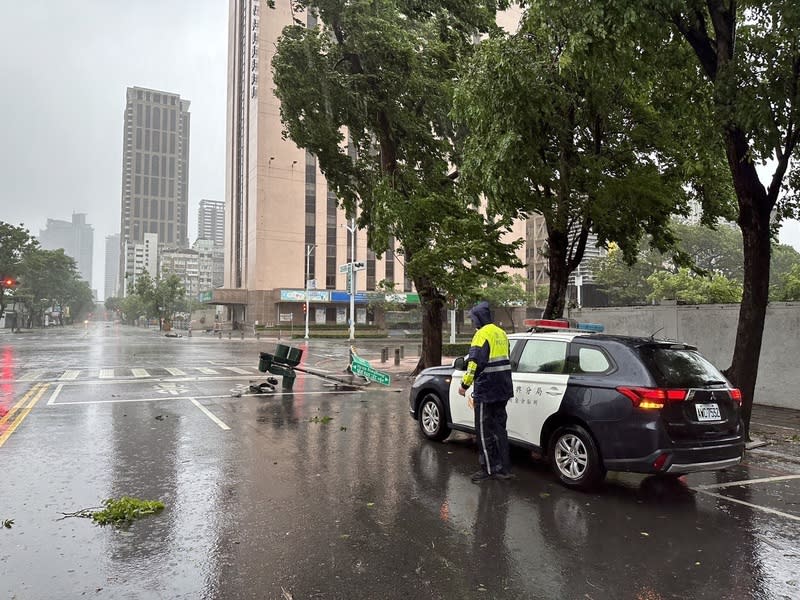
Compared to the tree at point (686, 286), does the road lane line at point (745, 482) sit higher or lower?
lower

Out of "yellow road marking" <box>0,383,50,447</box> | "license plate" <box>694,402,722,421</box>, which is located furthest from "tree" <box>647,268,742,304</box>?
"yellow road marking" <box>0,383,50,447</box>

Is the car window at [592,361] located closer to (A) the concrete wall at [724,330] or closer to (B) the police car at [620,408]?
(B) the police car at [620,408]

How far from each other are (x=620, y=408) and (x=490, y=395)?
1373mm

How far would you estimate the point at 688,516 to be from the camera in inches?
210

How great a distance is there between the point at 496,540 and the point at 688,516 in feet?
6.80

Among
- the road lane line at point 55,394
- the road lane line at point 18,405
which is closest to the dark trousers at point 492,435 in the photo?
the road lane line at point 18,405

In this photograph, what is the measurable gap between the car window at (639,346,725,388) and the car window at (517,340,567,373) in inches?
36.3

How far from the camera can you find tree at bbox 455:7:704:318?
29.5 ft

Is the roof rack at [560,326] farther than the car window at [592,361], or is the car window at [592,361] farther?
the roof rack at [560,326]

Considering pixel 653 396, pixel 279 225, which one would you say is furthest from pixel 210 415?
pixel 279 225

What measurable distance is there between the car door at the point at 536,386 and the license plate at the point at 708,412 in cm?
131

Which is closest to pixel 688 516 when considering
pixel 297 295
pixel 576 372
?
pixel 576 372

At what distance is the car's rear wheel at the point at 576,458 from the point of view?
19.0 feet

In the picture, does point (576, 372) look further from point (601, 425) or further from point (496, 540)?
point (496, 540)
